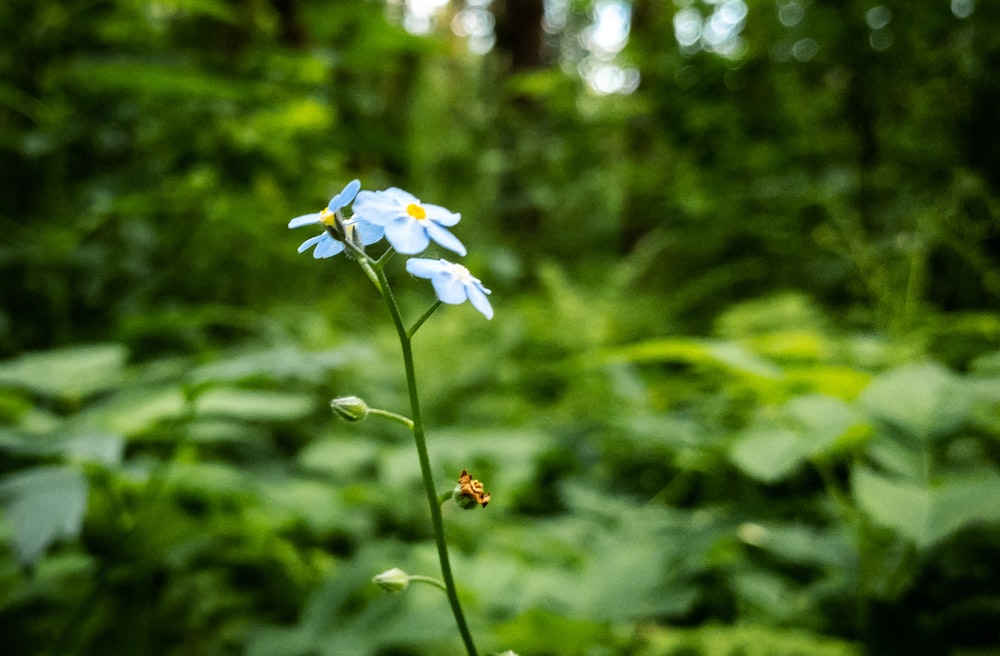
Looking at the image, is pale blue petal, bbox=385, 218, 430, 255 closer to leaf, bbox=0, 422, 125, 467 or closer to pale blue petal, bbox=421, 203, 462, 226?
pale blue petal, bbox=421, 203, 462, 226

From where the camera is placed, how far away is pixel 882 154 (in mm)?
2986

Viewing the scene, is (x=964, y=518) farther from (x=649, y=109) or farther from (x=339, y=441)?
(x=649, y=109)

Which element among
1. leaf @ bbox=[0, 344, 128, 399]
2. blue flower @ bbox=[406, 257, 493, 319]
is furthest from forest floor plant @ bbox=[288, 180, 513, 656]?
leaf @ bbox=[0, 344, 128, 399]

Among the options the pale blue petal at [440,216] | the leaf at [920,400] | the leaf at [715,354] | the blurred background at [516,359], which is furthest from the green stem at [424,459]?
the leaf at [920,400]

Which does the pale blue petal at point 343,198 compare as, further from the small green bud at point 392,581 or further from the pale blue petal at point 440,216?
the small green bud at point 392,581

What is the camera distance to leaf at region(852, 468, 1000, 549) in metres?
0.87

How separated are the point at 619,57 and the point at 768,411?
2646 mm

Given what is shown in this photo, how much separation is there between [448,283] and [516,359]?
263 cm

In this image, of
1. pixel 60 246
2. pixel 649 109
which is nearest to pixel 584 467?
pixel 60 246

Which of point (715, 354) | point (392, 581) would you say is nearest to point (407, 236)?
point (392, 581)

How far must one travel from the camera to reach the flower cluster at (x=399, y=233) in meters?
A: 0.59

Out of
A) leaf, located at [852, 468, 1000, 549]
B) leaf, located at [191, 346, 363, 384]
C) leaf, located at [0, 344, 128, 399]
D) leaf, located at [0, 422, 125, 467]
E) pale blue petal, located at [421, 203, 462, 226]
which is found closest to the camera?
pale blue petal, located at [421, 203, 462, 226]

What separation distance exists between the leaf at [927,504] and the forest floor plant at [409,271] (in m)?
0.66

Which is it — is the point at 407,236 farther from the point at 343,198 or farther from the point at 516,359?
the point at 516,359
